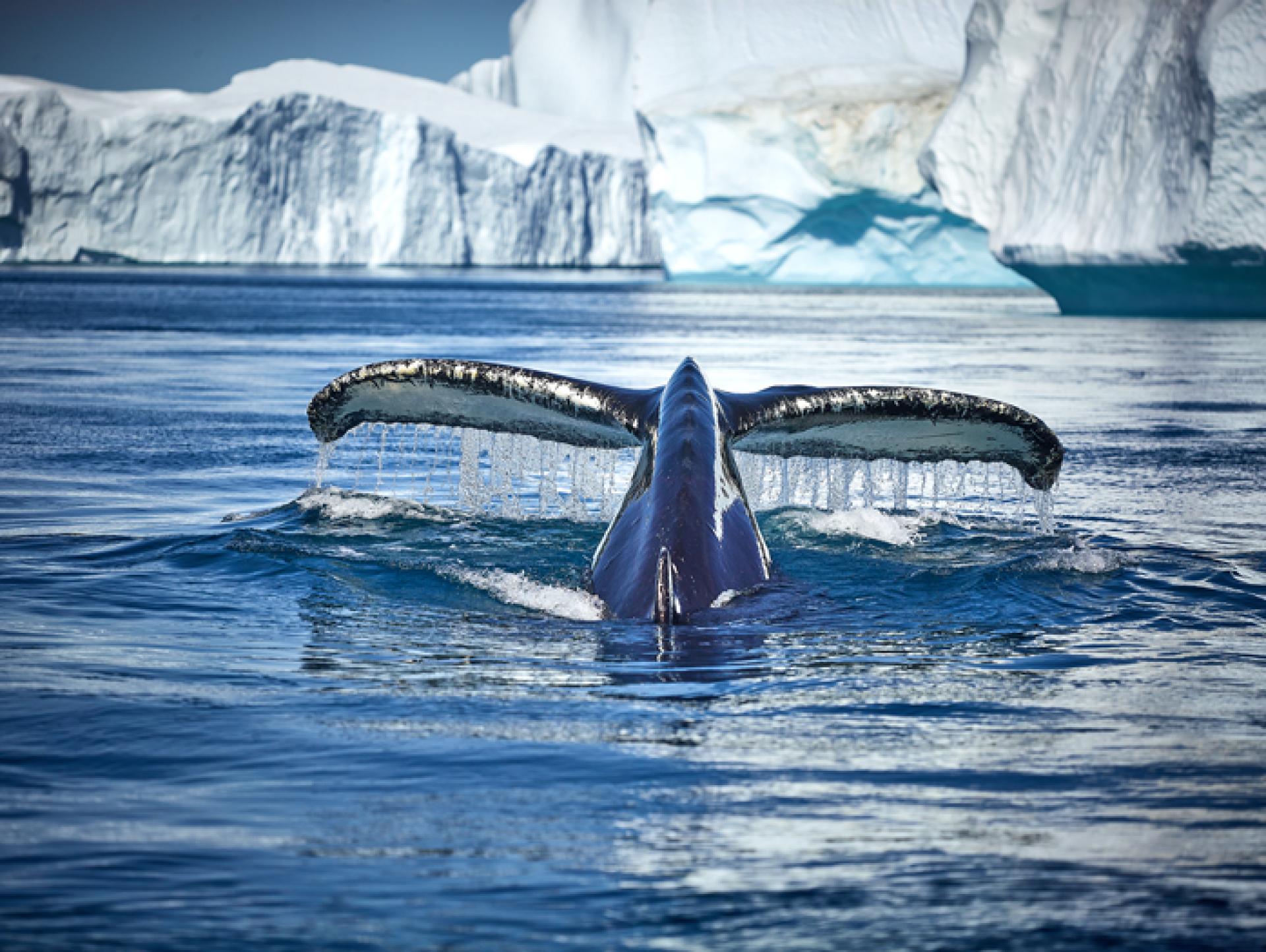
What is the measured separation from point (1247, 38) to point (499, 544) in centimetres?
2420

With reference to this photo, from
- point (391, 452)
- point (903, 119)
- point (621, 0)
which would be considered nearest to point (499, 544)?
point (391, 452)

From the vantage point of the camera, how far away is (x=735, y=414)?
6.22 meters

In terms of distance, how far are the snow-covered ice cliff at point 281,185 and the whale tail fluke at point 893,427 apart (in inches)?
2590

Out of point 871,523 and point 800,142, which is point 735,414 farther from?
point 800,142

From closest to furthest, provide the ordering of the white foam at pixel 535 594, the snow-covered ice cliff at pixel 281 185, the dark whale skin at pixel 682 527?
1. the dark whale skin at pixel 682 527
2. the white foam at pixel 535 594
3. the snow-covered ice cliff at pixel 281 185

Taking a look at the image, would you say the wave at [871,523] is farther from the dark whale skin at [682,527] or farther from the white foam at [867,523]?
the dark whale skin at [682,527]

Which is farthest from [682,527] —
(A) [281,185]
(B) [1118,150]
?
(A) [281,185]

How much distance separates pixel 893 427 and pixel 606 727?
2.79 metres

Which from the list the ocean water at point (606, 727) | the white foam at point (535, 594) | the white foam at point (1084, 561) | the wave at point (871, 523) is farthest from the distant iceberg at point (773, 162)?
the white foam at point (535, 594)

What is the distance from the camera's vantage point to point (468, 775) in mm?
3537

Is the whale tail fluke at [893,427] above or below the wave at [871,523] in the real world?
above

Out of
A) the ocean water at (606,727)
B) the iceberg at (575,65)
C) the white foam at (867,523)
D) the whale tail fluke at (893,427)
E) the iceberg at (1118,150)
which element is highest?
the iceberg at (575,65)

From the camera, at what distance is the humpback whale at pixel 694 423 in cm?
566

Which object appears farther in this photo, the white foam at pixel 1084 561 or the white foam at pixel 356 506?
the white foam at pixel 356 506
